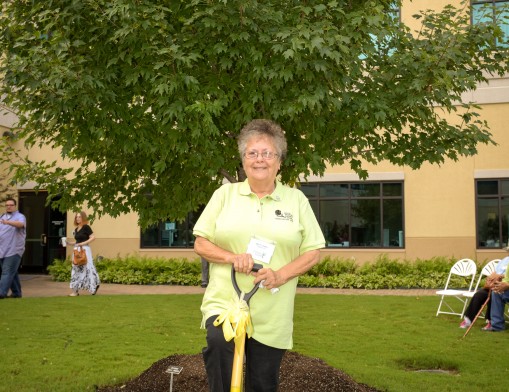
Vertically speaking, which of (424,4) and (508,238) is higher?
(424,4)

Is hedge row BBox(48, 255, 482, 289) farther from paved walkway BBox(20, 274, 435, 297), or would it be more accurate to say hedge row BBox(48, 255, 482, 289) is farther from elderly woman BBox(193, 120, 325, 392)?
elderly woman BBox(193, 120, 325, 392)

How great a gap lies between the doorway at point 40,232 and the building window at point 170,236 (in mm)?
3118

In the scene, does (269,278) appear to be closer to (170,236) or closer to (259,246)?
(259,246)

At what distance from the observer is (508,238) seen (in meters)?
17.3

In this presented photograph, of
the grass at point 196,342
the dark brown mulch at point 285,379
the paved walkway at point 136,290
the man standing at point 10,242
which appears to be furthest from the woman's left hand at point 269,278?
the paved walkway at point 136,290

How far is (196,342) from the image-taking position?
8.73m

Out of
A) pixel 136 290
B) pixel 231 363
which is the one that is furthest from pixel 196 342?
pixel 136 290

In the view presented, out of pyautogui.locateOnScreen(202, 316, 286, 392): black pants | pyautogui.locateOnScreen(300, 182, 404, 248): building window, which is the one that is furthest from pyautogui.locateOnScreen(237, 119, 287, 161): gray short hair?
pyautogui.locateOnScreen(300, 182, 404, 248): building window

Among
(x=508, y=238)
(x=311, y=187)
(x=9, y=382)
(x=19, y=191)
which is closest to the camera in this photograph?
(x=9, y=382)

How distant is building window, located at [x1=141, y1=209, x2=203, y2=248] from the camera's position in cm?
1973

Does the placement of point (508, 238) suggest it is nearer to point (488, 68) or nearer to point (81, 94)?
point (488, 68)

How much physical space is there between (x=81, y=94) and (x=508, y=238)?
14.8m

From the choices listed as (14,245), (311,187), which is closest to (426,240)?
(311,187)

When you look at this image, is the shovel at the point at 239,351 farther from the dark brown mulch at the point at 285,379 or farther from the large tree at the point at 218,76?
the dark brown mulch at the point at 285,379
